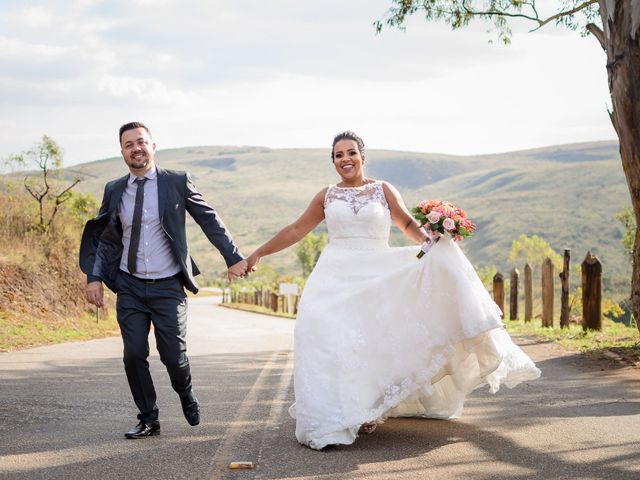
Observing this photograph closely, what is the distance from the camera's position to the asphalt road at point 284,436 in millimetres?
6125

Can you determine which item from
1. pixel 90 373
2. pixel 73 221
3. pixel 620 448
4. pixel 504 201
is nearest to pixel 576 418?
pixel 620 448

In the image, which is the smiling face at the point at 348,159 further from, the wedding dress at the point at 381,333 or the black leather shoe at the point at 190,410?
the black leather shoe at the point at 190,410

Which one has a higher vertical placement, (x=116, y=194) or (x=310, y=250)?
(x=116, y=194)

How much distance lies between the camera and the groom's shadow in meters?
6.07

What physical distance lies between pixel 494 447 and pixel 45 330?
49.1 feet

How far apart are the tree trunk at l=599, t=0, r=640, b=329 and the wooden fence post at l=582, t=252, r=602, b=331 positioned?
15.6ft

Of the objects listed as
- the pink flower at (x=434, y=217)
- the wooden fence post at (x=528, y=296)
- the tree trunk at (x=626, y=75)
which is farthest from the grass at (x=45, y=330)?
the wooden fence post at (x=528, y=296)

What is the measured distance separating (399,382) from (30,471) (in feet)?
9.75

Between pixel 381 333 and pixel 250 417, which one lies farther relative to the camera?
pixel 250 417

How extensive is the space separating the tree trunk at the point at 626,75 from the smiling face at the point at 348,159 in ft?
16.1

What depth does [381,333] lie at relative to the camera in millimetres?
7512

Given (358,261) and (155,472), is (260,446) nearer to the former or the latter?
(155,472)

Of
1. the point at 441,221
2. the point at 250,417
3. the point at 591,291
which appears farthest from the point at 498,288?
the point at 441,221

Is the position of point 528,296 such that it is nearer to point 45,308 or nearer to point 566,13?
point 566,13
